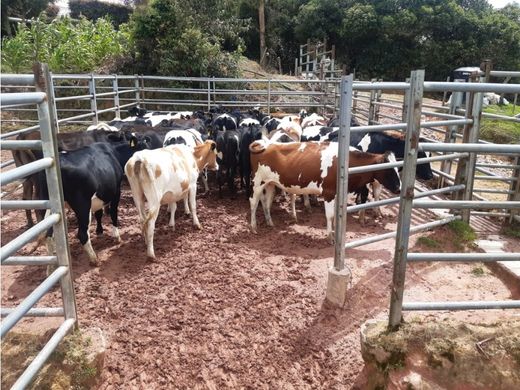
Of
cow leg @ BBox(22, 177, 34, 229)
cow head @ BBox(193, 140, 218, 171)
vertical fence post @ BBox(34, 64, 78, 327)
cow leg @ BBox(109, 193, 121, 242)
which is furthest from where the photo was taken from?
cow head @ BBox(193, 140, 218, 171)

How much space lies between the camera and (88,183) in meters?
4.80

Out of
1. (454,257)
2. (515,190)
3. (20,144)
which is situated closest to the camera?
(20,144)

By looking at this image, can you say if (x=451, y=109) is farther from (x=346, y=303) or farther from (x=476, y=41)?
(x=476, y=41)

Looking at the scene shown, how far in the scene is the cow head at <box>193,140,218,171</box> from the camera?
715 cm

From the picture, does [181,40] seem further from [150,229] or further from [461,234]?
[461,234]

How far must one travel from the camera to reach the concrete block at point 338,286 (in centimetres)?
401

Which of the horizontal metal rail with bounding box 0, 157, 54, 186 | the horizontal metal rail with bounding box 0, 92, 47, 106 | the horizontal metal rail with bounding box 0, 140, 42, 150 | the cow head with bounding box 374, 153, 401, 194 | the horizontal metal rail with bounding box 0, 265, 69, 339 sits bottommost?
the cow head with bounding box 374, 153, 401, 194

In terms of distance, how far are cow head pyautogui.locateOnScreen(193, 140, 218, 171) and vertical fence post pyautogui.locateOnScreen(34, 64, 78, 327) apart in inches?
175

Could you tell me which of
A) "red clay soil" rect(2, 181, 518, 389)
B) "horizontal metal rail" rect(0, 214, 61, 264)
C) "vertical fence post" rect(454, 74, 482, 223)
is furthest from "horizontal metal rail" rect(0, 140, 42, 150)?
"vertical fence post" rect(454, 74, 482, 223)

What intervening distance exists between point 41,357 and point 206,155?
5.15m

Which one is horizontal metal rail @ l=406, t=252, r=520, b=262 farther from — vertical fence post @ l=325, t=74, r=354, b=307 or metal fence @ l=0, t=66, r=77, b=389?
metal fence @ l=0, t=66, r=77, b=389

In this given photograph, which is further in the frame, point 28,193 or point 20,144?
point 28,193

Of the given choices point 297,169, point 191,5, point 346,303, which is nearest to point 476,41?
point 191,5

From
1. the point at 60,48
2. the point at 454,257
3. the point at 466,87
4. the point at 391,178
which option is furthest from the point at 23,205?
A: the point at 60,48
